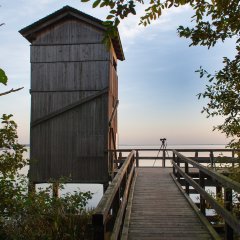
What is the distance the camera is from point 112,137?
65.7ft

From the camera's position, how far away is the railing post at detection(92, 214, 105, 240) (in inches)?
140

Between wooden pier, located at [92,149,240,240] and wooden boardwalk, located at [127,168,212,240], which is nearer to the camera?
wooden pier, located at [92,149,240,240]

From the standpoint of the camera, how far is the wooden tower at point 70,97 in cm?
1812

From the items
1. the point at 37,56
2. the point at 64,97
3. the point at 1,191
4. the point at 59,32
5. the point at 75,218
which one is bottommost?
the point at 75,218

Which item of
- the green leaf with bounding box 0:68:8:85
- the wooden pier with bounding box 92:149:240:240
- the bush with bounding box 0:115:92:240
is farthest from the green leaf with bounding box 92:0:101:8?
the bush with bounding box 0:115:92:240

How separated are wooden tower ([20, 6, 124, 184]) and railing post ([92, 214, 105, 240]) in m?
14.5

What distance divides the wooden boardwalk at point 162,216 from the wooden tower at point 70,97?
256 inches

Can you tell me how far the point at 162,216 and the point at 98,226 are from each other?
4751 millimetres

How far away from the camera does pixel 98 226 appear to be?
3633 millimetres

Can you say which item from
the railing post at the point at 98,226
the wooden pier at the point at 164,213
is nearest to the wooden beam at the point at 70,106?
the wooden pier at the point at 164,213

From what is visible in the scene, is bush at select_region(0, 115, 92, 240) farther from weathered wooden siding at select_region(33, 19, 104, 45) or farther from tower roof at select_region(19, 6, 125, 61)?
tower roof at select_region(19, 6, 125, 61)

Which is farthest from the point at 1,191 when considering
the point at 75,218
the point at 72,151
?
the point at 72,151

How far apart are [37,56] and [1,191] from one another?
10.7 meters

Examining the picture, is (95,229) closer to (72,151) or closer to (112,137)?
(72,151)
